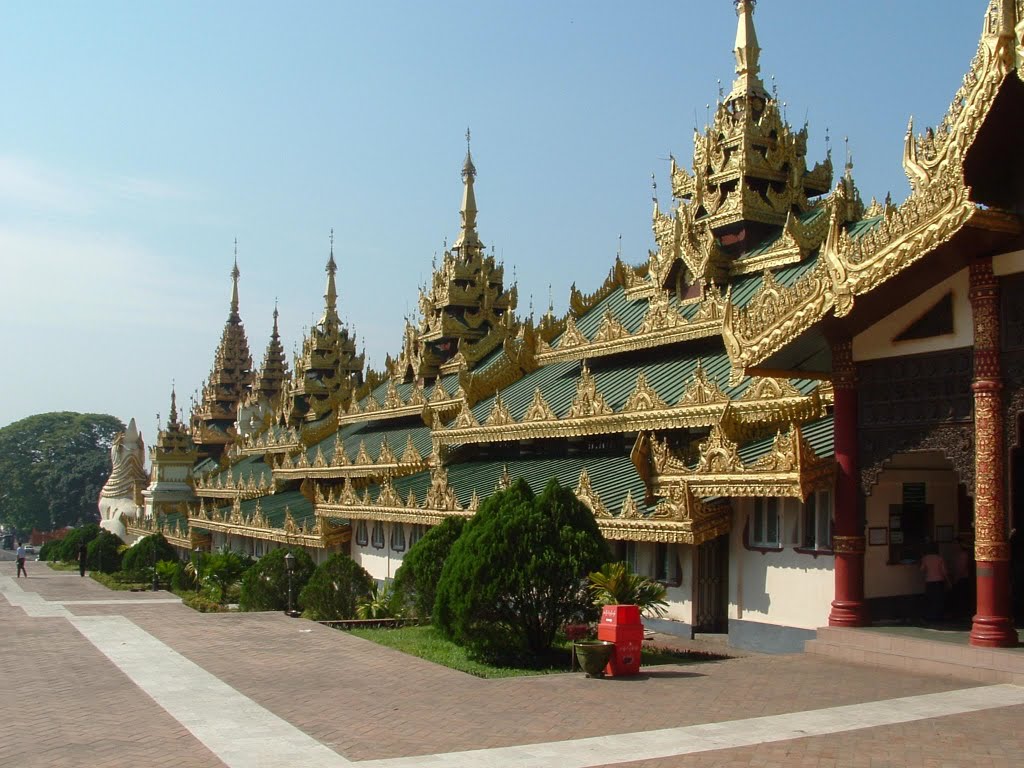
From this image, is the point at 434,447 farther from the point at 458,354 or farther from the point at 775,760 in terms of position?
the point at 775,760

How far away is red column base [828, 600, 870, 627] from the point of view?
599 inches

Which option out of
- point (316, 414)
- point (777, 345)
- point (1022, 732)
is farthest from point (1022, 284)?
point (316, 414)

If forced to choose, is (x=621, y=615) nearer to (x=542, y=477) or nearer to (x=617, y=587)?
(x=617, y=587)

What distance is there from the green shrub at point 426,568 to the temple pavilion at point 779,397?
7.98 feet

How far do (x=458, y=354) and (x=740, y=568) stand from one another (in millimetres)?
20109

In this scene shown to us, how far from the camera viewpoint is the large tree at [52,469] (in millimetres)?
104000

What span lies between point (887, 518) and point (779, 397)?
2.47 metres

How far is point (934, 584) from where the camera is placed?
53.4ft

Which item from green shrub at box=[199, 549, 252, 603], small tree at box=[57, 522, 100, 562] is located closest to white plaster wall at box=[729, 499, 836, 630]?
green shrub at box=[199, 549, 252, 603]

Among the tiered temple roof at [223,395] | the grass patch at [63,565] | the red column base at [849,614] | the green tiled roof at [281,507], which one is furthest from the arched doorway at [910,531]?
the tiered temple roof at [223,395]

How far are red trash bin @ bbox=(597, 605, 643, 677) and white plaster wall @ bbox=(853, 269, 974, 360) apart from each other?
15.4ft

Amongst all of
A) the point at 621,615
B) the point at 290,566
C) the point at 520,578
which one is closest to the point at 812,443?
the point at 621,615

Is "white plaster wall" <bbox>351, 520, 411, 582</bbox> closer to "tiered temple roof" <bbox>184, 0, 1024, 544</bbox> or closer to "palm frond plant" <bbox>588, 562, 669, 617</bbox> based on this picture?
"tiered temple roof" <bbox>184, 0, 1024, 544</bbox>

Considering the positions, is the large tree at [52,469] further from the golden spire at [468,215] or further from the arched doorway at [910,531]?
the arched doorway at [910,531]
